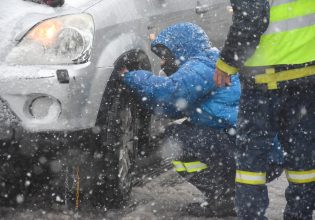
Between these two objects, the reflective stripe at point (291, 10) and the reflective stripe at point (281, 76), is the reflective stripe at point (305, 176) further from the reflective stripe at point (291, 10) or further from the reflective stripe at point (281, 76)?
the reflective stripe at point (291, 10)

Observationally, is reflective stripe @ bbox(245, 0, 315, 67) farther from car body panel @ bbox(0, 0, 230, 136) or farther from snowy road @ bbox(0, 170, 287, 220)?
snowy road @ bbox(0, 170, 287, 220)

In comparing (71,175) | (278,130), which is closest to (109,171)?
(71,175)

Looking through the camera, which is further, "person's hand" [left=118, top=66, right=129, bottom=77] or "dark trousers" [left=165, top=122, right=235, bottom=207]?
"dark trousers" [left=165, top=122, right=235, bottom=207]

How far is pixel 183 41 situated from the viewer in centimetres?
415

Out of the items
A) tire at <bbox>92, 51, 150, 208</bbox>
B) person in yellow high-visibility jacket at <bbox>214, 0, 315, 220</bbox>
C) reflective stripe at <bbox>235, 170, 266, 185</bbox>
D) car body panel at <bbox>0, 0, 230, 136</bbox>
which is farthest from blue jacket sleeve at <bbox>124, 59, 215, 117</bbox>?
reflective stripe at <bbox>235, 170, 266, 185</bbox>

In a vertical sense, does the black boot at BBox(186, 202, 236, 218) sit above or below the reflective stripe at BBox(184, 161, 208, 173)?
below

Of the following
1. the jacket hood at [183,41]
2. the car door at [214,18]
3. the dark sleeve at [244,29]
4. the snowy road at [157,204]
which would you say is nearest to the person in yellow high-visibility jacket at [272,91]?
the dark sleeve at [244,29]

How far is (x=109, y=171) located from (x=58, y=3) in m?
1.10

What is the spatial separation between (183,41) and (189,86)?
40 centimetres

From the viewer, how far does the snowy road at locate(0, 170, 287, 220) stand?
397 centimetres

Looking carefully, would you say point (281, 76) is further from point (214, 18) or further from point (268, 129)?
point (214, 18)

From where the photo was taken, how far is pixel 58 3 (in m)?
3.64

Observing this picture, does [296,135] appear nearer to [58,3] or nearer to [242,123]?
[242,123]

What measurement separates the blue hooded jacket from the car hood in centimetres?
57
